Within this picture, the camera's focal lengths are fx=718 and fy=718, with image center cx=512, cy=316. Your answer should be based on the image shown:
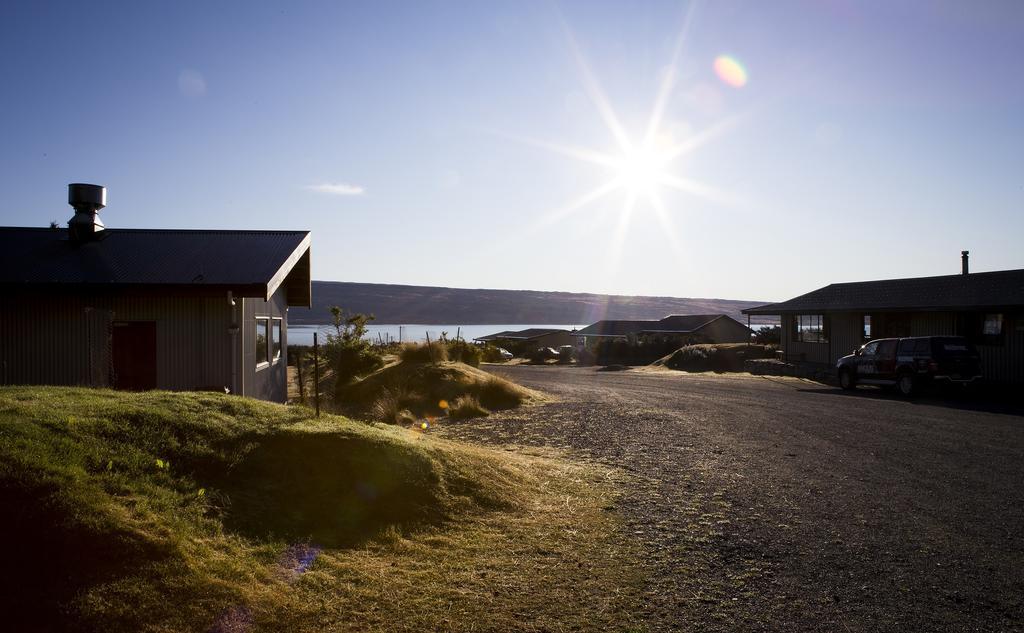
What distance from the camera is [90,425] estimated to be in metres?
6.38

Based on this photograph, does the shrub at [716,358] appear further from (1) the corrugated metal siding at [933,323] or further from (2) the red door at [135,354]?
(2) the red door at [135,354]

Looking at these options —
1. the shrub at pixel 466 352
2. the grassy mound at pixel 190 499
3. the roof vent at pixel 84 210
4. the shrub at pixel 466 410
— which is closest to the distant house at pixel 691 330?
the shrub at pixel 466 352

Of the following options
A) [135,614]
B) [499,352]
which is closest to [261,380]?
[135,614]

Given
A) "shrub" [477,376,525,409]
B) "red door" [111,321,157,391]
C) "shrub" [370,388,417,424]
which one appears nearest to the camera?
"red door" [111,321,157,391]

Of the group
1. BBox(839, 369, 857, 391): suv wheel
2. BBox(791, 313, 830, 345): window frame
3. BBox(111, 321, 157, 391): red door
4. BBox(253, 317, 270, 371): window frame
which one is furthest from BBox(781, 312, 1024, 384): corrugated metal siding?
BBox(111, 321, 157, 391): red door

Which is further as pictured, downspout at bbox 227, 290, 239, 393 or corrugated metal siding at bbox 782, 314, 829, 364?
corrugated metal siding at bbox 782, 314, 829, 364

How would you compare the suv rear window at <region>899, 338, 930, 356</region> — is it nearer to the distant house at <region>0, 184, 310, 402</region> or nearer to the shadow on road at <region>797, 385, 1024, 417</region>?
the shadow on road at <region>797, 385, 1024, 417</region>

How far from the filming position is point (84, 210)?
52.1ft

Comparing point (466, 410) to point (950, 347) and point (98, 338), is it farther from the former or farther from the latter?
point (950, 347)

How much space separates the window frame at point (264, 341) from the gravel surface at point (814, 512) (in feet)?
16.5

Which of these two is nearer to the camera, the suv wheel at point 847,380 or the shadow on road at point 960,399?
the shadow on road at point 960,399

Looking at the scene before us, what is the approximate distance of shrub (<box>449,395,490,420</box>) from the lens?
642 inches

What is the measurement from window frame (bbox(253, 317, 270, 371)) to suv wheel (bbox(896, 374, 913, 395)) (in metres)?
18.3

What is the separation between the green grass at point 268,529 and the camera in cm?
455
